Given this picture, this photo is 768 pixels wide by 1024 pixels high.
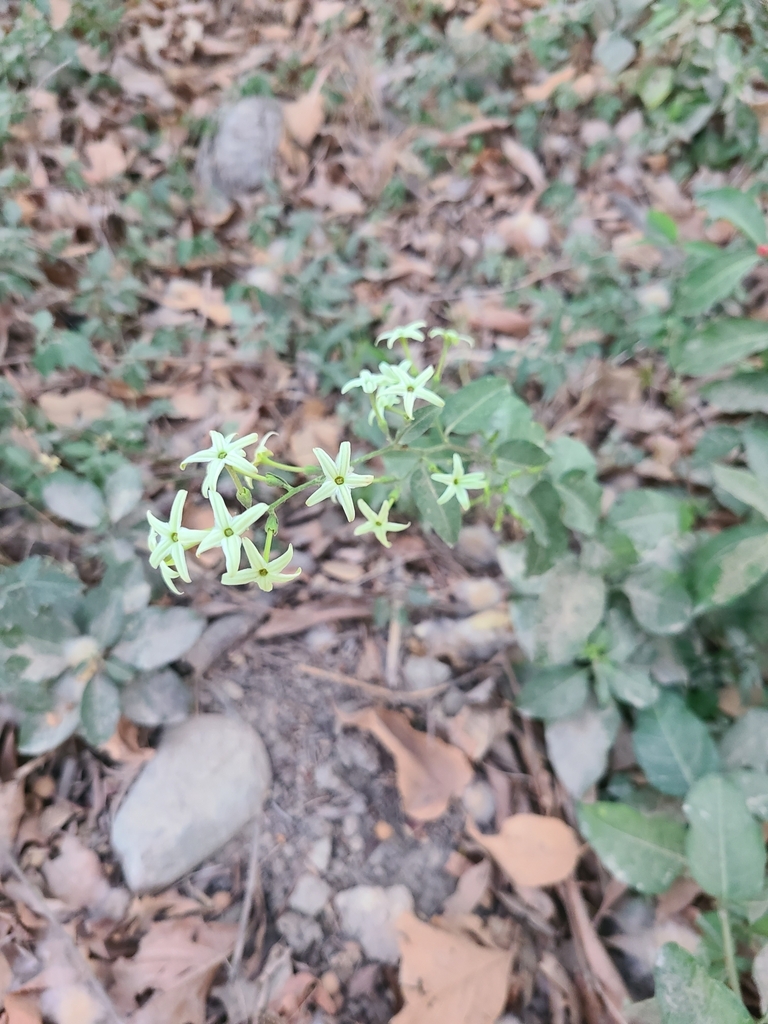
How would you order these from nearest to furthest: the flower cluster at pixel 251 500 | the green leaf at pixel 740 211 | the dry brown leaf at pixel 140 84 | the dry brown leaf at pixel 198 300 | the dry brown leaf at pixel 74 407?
the flower cluster at pixel 251 500 → the green leaf at pixel 740 211 → the dry brown leaf at pixel 74 407 → the dry brown leaf at pixel 198 300 → the dry brown leaf at pixel 140 84

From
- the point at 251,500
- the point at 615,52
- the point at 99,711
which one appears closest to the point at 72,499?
the point at 99,711

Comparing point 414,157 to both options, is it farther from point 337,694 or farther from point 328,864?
point 328,864

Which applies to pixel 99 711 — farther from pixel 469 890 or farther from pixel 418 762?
pixel 469 890

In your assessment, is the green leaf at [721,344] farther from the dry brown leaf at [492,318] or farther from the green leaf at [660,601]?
the dry brown leaf at [492,318]

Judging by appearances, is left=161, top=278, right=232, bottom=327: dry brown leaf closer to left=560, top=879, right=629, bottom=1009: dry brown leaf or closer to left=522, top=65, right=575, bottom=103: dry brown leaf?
left=522, top=65, right=575, bottom=103: dry brown leaf

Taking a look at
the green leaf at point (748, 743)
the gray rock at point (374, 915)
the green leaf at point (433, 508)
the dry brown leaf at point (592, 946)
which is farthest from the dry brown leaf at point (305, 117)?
the dry brown leaf at point (592, 946)

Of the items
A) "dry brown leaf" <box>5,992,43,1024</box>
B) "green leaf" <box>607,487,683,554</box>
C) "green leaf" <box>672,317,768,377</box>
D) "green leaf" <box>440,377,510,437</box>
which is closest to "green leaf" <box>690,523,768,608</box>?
"green leaf" <box>607,487,683,554</box>

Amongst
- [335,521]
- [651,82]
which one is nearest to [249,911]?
[335,521]
